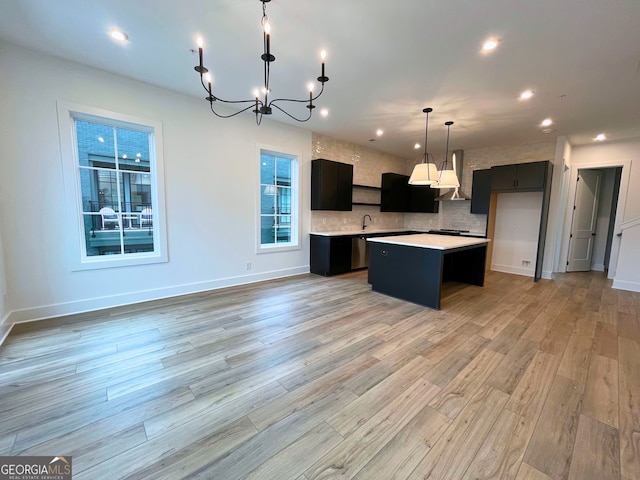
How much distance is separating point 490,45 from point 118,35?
11.5 ft

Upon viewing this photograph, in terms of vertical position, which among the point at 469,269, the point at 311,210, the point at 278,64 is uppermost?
the point at 278,64

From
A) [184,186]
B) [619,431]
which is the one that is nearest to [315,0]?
[184,186]

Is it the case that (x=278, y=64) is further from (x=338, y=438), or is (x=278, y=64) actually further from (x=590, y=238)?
(x=590, y=238)

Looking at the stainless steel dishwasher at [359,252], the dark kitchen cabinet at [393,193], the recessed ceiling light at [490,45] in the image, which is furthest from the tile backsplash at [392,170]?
the recessed ceiling light at [490,45]

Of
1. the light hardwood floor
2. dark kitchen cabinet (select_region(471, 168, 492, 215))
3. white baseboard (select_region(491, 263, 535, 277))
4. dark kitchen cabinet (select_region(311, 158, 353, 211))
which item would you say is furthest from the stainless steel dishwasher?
white baseboard (select_region(491, 263, 535, 277))

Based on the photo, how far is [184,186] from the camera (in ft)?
12.5

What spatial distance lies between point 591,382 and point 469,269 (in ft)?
9.69

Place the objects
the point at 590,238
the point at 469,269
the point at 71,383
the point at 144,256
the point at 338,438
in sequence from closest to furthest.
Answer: the point at 338,438, the point at 71,383, the point at 144,256, the point at 469,269, the point at 590,238

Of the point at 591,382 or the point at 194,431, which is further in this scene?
the point at 591,382

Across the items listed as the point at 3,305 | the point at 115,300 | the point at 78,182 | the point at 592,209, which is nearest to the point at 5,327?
the point at 3,305

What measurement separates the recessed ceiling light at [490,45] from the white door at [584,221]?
533 centimetres

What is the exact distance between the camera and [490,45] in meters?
2.41

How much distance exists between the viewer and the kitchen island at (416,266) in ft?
11.5

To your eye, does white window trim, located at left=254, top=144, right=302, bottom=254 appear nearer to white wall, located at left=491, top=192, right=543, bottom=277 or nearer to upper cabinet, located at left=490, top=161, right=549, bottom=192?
A: upper cabinet, located at left=490, top=161, right=549, bottom=192
